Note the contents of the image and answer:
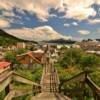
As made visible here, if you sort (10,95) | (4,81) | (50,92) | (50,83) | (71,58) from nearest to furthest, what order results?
(4,81) < (10,95) < (50,92) < (50,83) < (71,58)

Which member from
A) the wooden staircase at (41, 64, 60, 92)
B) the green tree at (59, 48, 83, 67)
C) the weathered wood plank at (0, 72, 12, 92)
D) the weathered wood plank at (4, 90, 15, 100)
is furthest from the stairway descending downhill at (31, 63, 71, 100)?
the green tree at (59, 48, 83, 67)

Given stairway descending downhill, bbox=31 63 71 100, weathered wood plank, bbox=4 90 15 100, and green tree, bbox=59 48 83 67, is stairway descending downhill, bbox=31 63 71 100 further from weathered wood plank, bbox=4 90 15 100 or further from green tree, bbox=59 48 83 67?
green tree, bbox=59 48 83 67

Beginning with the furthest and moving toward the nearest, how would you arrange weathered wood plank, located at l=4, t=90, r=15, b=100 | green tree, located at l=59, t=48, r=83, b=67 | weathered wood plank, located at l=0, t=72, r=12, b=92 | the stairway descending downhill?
1. green tree, located at l=59, t=48, r=83, b=67
2. the stairway descending downhill
3. weathered wood plank, located at l=4, t=90, r=15, b=100
4. weathered wood plank, located at l=0, t=72, r=12, b=92

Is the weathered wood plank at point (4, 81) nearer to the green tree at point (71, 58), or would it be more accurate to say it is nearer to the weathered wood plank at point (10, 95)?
the weathered wood plank at point (10, 95)

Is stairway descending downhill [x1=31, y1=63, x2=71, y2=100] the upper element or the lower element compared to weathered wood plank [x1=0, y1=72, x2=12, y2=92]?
lower

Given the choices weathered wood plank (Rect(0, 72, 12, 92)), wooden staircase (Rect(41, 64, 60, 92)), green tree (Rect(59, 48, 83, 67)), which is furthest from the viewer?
green tree (Rect(59, 48, 83, 67))

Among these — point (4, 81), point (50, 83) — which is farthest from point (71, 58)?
point (4, 81)

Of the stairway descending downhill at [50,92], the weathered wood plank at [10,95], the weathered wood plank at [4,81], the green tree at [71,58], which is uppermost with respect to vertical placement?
the weathered wood plank at [4,81]

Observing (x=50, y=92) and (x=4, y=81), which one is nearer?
(x=4, y=81)

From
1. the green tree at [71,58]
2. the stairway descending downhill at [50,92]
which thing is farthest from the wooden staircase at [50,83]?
the green tree at [71,58]

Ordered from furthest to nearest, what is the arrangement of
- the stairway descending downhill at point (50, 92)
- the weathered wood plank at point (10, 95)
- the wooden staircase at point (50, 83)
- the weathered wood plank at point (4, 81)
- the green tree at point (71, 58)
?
the green tree at point (71, 58)
the wooden staircase at point (50, 83)
the stairway descending downhill at point (50, 92)
the weathered wood plank at point (10, 95)
the weathered wood plank at point (4, 81)

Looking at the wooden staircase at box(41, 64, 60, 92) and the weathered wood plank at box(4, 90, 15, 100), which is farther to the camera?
the wooden staircase at box(41, 64, 60, 92)

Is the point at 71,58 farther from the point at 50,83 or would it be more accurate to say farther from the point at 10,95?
the point at 10,95

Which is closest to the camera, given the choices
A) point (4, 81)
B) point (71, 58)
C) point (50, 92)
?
point (4, 81)
